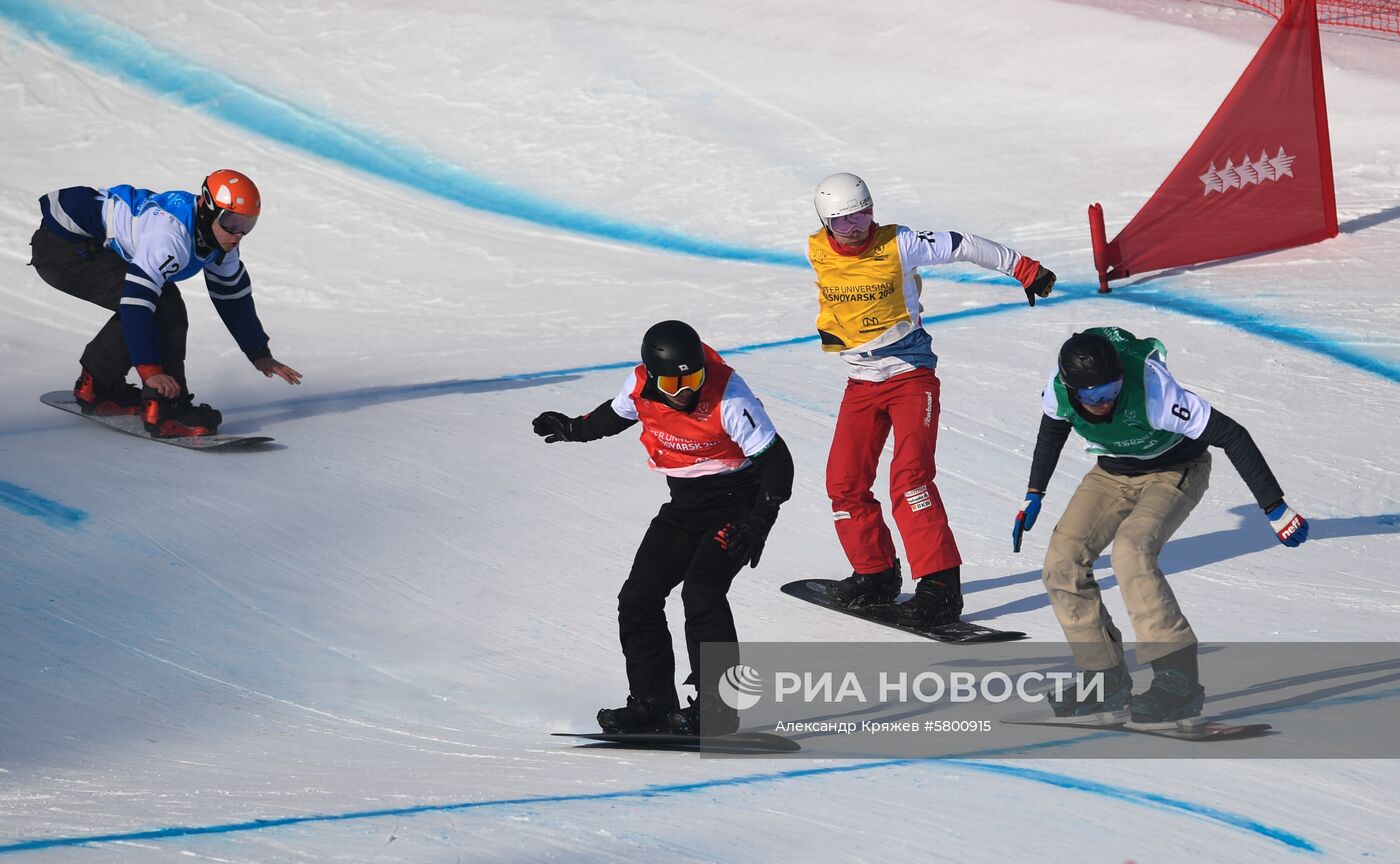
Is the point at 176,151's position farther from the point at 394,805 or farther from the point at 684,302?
the point at 394,805

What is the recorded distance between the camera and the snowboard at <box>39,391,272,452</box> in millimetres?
7004

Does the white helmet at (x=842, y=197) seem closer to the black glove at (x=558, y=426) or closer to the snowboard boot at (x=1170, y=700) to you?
the black glove at (x=558, y=426)

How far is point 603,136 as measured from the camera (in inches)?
489

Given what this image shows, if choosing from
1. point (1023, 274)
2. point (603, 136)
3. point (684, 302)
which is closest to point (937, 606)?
point (1023, 274)

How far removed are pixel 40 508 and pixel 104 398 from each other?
125 cm

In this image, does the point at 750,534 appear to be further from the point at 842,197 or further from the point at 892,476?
the point at 842,197

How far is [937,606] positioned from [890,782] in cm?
150

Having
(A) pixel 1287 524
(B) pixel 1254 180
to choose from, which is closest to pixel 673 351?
(A) pixel 1287 524

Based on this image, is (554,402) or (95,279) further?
(554,402)

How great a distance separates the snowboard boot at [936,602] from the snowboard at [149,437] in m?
3.26

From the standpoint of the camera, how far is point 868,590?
5699 mm

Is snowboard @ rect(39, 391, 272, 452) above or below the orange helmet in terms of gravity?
below

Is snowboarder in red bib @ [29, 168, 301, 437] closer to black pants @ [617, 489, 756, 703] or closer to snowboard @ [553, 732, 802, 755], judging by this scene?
black pants @ [617, 489, 756, 703]

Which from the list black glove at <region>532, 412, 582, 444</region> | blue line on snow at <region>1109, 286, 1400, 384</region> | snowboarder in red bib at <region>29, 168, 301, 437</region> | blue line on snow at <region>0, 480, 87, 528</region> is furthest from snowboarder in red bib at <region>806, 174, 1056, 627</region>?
blue line on snow at <region>1109, 286, 1400, 384</region>
